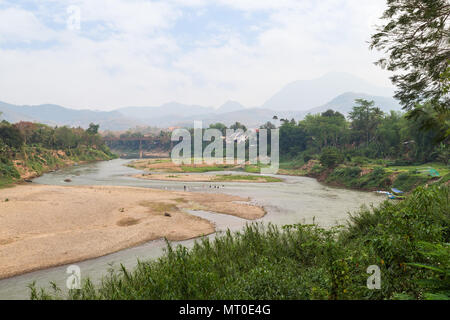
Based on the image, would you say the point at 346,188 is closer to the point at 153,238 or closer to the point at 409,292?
the point at 153,238

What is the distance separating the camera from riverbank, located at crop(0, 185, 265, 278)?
1573cm

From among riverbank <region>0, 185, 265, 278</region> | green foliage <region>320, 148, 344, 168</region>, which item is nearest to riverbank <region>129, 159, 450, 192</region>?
green foliage <region>320, 148, 344, 168</region>

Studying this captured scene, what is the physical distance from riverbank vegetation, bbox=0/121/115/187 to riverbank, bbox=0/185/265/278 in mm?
18810

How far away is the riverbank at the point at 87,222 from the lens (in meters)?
15.7

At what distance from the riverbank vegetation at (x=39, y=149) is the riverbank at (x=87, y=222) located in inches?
741

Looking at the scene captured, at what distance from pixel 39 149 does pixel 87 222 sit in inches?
2407

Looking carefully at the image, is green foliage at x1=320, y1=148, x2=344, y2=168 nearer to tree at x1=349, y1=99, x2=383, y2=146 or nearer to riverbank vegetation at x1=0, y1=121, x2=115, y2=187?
tree at x1=349, y1=99, x2=383, y2=146

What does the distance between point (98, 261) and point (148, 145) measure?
146388 millimetres

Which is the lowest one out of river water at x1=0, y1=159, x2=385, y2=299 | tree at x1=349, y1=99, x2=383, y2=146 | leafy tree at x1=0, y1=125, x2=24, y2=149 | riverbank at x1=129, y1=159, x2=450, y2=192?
river water at x1=0, y1=159, x2=385, y2=299

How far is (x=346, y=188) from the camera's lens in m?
42.2

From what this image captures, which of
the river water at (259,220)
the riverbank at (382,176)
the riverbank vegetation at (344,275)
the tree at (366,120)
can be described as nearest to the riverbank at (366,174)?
the riverbank at (382,176)

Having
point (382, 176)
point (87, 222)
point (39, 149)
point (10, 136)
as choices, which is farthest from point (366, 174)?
point (39, 149)

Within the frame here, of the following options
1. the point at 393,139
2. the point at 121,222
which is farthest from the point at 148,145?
the point at 121,222

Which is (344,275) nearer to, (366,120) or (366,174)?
(366,174)
